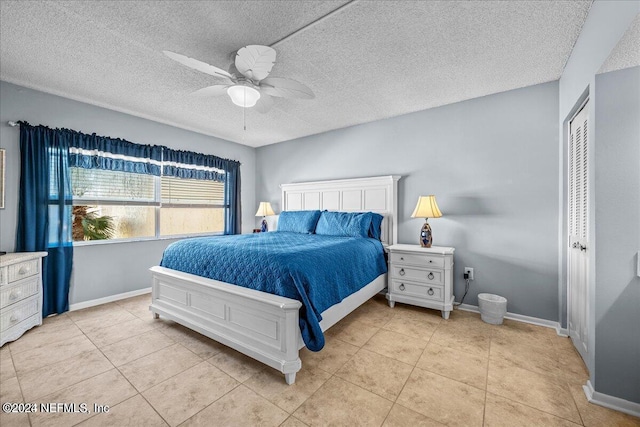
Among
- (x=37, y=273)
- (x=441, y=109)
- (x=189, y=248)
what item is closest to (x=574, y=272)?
(x=441, y=109)

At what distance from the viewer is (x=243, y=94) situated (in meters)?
2.14

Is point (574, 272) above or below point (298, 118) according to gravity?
below

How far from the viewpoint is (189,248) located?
257cm

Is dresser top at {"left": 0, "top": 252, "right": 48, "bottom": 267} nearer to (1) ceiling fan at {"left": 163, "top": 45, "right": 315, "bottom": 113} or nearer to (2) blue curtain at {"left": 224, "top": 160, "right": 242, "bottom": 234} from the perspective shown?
(1) ceiling fan at {"left": 163, "top": 45, "right": 315, "bottom": 113}

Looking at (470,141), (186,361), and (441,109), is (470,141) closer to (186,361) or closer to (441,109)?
(441,109)

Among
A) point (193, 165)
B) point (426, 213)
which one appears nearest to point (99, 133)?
point (193, 165)

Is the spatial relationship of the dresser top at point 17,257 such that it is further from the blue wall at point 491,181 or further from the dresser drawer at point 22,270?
the blue wall at point 491,181

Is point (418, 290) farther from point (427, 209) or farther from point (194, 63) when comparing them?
point (194, 63)

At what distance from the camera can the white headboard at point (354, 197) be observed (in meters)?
3.49

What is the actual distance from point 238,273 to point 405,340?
159 cm

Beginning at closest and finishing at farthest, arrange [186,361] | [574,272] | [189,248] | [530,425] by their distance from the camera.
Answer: [530,425]
[186,361]
[574,272]
[189,248]

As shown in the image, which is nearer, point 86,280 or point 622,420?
point 622,420

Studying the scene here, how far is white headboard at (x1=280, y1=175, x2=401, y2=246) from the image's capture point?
3.49m

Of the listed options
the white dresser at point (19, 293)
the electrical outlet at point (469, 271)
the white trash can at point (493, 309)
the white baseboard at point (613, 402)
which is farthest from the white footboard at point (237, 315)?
the electrical outlet at point (469, 271)
